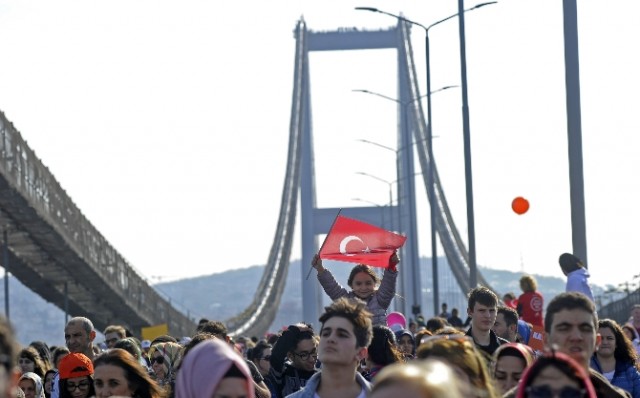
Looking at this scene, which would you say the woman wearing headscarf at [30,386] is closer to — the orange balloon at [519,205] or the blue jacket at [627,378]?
the blue jacket at [627,378]

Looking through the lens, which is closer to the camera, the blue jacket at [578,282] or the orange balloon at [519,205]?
the blue jacket at [578,282]

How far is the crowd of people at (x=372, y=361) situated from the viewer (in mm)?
5496

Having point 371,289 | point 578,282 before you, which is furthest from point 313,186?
point 371,289

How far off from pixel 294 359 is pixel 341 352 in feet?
11.4

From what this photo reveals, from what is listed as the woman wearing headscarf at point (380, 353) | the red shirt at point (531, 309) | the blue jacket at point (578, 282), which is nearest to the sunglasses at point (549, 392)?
the woman wearing headscarf at point (380, 353)

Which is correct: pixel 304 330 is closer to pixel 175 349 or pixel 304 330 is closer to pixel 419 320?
pixel 175 349

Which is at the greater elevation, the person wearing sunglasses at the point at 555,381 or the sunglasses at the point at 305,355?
the person wearing sunglasses at the point at 555,381

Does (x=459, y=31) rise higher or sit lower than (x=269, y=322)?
higher

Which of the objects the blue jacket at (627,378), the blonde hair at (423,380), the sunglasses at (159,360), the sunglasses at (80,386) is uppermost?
the blonde hair at (423,380)

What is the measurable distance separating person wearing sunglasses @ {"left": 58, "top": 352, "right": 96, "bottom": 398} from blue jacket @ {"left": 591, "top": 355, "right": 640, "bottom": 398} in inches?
116

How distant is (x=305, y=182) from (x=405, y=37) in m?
8.18

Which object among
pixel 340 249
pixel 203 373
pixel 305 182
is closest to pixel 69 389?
pixel 203 373

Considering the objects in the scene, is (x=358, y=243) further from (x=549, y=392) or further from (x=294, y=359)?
(x=549, y=392)

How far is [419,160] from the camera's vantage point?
7569 centimetres
